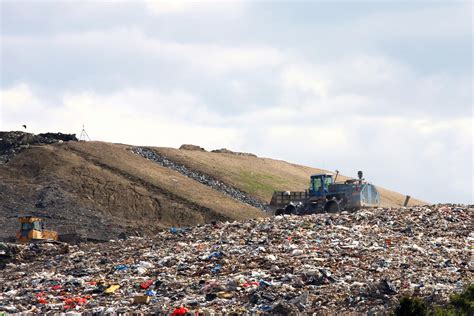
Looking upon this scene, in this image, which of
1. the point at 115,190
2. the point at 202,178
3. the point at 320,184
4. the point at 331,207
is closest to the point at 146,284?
the point at 331,207

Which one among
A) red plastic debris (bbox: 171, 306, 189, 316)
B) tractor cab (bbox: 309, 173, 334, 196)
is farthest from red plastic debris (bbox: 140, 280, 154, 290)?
tractor cab (bbox: 309, 173, 334, 196)

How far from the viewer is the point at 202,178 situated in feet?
163

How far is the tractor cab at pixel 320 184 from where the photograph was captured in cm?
3262

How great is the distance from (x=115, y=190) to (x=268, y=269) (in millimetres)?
24484

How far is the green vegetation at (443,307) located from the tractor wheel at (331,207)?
14.8 meters

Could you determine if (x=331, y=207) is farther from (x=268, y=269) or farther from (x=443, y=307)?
(x=443, y=307)

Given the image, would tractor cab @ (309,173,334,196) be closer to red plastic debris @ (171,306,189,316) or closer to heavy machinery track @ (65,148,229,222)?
heavy machinery track @ (65,148,229,222)

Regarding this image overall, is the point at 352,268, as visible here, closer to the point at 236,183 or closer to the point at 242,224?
the point at 242,224

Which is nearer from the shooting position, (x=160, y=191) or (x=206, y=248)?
(x=206, y=248)

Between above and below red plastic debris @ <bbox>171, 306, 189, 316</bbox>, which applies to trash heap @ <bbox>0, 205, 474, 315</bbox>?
above

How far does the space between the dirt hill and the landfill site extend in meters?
0.10

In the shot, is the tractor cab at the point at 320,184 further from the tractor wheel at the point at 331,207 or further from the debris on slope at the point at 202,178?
the debris on slope at the point at 202,178

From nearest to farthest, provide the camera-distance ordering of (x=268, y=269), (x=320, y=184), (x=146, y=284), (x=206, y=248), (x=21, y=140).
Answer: (x=146, y=284) → (x=268, y=269) → (x=206, y=248) → (x=320, y=184) → (x=21, y=140)

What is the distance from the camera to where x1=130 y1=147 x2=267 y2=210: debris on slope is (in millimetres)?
47312
